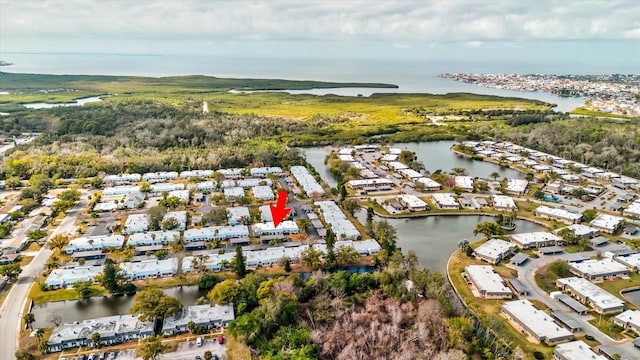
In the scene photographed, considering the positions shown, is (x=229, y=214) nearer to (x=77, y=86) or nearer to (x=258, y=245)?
(x=258, y=245)

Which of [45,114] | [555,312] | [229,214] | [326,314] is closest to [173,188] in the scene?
[229,214]

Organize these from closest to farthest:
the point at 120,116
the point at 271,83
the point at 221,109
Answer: the point at 120,116
the point at 221,109
the point at 271,83

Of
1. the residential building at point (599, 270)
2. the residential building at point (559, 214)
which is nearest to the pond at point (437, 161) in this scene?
the residential building at point (559, 214)

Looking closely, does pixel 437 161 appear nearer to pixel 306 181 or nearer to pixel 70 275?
pixel 306 181

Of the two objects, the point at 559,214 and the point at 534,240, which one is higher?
the point at 559,214

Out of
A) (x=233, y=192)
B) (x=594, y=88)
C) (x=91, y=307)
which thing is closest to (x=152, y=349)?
(x=91, y=307)

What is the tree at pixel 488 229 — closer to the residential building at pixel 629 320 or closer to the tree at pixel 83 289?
the residential building at pixel 629 320
